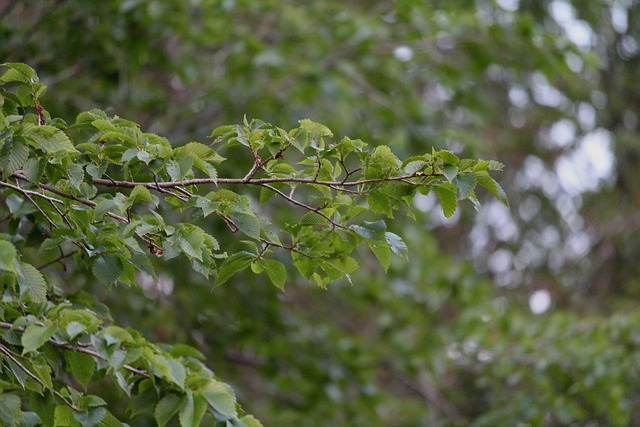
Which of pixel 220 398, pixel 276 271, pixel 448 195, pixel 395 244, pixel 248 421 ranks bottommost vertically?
pixel 248 421

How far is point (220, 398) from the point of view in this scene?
1.66m

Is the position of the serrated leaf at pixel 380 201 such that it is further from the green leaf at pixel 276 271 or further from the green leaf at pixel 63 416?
the green leaf at pixel 63 416

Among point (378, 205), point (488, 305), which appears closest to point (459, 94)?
point (488, 305)

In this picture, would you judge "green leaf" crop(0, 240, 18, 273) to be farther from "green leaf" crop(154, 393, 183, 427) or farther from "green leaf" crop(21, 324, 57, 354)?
"green leaf" crop(154, 393, 183, 427)

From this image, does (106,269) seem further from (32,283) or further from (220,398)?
(220,398)

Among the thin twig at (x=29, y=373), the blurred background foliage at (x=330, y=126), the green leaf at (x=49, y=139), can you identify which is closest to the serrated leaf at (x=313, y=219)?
the green leaf at (x=49, y=139)

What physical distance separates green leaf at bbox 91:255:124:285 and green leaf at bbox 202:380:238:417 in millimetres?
303

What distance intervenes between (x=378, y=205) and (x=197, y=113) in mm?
2707

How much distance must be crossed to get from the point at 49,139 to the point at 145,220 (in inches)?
9.7

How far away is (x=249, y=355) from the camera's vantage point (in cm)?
441

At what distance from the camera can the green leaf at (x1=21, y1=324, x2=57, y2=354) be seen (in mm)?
1433

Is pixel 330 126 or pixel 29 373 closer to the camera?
pixel 29 373

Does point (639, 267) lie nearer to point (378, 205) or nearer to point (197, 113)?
point (197, 113)

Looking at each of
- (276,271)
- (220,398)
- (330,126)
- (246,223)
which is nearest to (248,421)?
A: (220,398)
